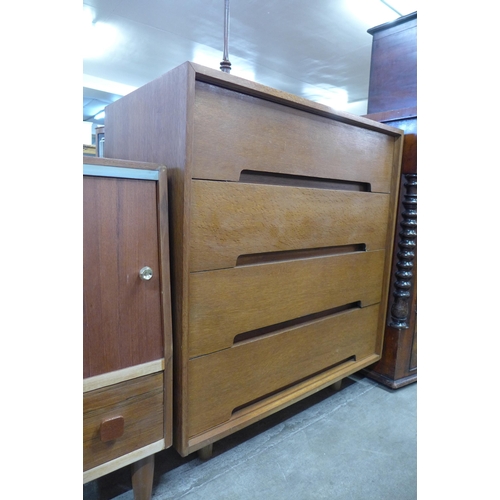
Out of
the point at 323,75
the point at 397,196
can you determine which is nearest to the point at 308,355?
the point at 397,196

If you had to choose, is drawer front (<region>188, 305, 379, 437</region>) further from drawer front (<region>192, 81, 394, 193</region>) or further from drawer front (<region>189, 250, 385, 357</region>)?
drawer front (<region>192, 81, 394, 193</region>)

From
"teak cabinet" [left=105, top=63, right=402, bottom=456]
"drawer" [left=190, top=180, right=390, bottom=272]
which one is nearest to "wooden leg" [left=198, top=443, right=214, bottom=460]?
"teak cabinet" [left=105, top=63, right=402, bottom=456]

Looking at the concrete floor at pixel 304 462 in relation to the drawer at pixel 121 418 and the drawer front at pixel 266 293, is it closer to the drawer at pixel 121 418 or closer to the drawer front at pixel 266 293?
the drawer at pixel 121 418

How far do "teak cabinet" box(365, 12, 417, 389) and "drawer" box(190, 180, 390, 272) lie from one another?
158mm

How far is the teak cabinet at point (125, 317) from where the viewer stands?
55cm

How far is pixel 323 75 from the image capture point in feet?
10.5

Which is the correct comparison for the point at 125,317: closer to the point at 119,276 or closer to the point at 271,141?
the point at 119,276

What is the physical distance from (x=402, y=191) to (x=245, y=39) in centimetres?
184

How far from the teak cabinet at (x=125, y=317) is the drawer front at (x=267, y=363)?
0.08 metres

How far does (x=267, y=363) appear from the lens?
0.81 m

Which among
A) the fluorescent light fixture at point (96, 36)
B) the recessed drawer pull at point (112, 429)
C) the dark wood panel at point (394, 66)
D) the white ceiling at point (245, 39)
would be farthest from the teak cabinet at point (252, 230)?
the fluorescent light fixture at point (96, 36)

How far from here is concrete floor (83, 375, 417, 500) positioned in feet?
2.39

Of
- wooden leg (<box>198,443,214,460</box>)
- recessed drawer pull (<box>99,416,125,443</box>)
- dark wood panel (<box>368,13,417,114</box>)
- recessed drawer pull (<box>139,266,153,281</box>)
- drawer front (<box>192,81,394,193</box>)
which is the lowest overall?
wooden leg (<box>198,443,214,460</box>)
